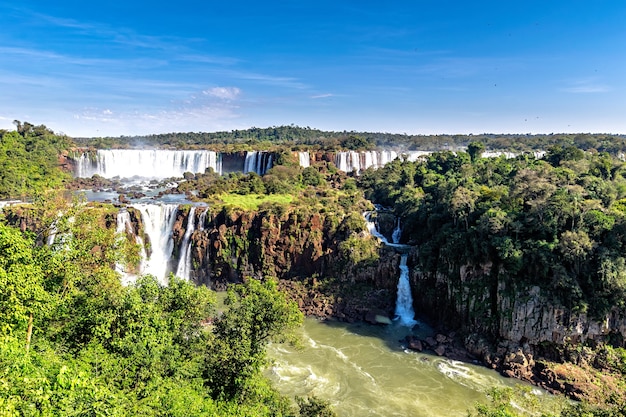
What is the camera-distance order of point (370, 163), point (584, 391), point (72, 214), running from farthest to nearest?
point (370, 163)
point (584, 391)
point (72, 214)

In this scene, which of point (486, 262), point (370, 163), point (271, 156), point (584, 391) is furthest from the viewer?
point (370, 163)

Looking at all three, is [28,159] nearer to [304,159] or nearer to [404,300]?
[304,159]

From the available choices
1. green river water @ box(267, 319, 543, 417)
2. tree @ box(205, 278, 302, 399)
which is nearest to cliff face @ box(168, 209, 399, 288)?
green river water @ box(267, 319, 543, 417)

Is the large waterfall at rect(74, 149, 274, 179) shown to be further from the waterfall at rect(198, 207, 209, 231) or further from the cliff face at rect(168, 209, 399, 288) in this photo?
the cliff face at rect(168, 209, 399, 288)

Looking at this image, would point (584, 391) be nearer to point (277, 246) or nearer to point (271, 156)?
point (277, 246)

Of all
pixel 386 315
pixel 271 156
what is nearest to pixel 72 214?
pixel 386 315

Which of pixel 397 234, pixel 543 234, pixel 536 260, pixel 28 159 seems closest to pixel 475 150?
pixel 397 234
